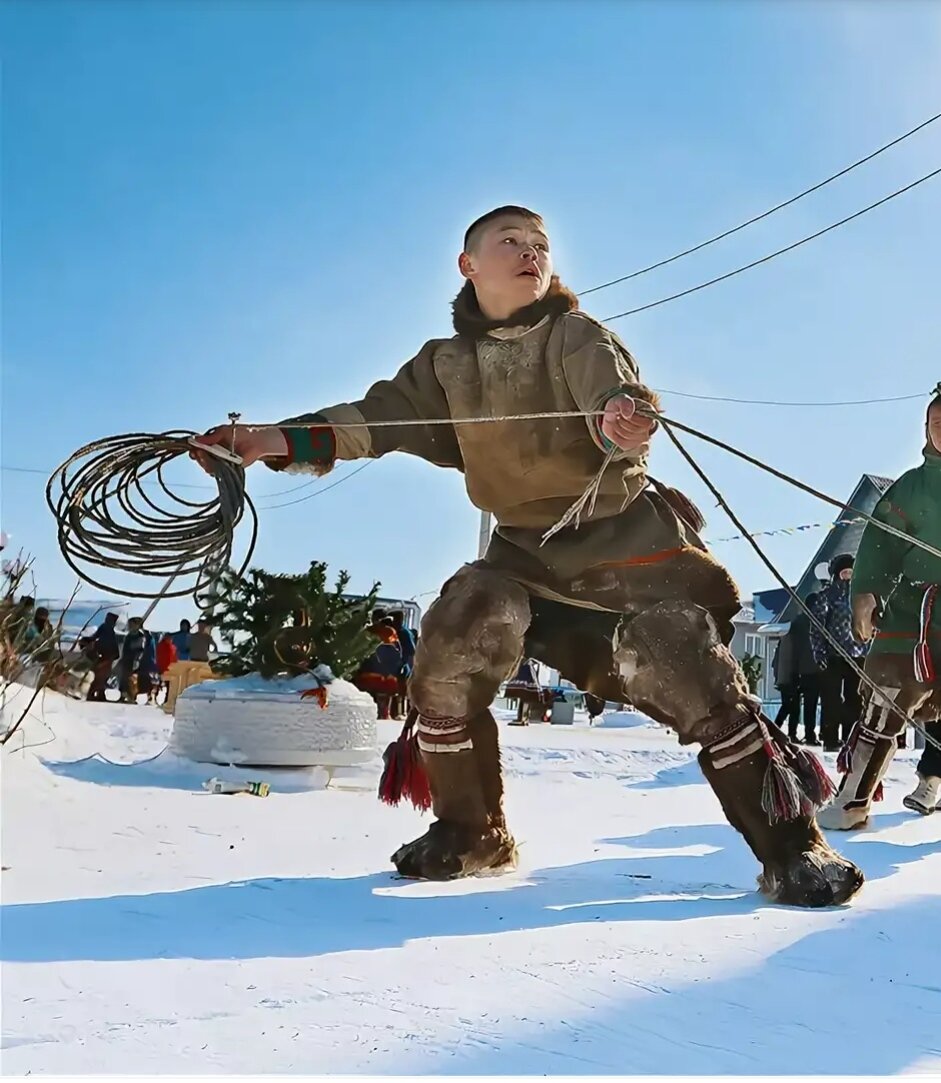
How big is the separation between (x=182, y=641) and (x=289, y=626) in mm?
9142

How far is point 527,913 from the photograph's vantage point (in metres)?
2.09

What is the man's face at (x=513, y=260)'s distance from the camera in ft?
8.55

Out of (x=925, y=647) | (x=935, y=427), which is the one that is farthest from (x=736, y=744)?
(x=935, y=427)

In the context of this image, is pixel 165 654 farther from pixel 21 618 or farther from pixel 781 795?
pixel 781 795

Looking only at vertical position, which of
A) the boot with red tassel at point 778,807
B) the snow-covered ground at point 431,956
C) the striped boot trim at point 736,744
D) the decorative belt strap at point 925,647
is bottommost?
the snow-covered ground at point 431,956

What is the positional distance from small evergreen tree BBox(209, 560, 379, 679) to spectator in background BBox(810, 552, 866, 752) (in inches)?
145

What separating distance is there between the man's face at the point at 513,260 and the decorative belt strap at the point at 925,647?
1.81 m

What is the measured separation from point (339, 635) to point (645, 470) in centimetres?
328

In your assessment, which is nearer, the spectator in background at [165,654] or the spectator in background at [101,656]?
the spectator in background at [101,656]

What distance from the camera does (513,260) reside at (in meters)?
2.61

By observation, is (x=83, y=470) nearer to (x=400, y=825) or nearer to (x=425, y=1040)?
(x=425, y=1040)

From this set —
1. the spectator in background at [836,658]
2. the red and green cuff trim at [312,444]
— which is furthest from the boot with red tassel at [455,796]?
the spectator in background at [836,658]

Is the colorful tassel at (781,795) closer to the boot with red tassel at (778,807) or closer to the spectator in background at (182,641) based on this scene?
the boot with red tassel at (778,807)

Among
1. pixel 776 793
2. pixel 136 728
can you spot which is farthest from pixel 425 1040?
pixel 136 728
